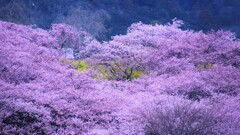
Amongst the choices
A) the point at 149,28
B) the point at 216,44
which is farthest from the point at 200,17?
the point at 216,44

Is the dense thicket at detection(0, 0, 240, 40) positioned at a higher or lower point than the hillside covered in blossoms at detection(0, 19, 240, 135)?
higher

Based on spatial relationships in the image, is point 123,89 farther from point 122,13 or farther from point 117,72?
point 122,13

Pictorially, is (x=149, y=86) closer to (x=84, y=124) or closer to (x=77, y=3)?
(x=84, y=124)

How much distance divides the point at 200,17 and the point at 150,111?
29.9m

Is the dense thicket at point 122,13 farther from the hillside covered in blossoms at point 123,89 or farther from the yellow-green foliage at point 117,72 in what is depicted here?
the hillside covered in blossoms at point 123,89

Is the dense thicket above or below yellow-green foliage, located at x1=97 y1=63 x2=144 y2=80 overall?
above

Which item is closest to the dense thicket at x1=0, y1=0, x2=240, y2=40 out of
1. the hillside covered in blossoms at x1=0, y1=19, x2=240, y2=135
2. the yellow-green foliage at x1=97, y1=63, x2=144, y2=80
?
the yellow-green foliage at x1=97, y1=63, x2=144, y2=80

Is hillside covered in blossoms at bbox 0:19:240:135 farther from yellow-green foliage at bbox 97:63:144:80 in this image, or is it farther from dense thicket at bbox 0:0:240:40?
dense thicket at bbox 0:0:240:40

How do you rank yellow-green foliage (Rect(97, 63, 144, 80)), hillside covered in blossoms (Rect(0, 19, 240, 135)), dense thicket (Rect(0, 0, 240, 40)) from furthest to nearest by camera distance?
dense thicket (Rect(0, 0, 240, 40)) < yellow-green foliage (Rect(97, 63, 144, 80)) < hillside covered in blossoms (Rect(0, 19, 240, 135))

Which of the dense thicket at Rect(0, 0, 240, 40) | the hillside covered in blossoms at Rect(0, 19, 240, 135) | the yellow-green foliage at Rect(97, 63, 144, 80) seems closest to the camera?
the hillside covered in blossoms at Rect(0, 19, 240, 135)

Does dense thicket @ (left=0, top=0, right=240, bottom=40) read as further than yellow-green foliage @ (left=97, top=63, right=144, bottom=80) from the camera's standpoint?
Yes

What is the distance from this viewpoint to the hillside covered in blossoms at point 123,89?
5305 mm

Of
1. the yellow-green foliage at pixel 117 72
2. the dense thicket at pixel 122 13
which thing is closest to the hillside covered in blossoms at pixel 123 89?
the yellow-green foliage at pixel 117 72

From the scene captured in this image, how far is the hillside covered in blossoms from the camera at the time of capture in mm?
5305
